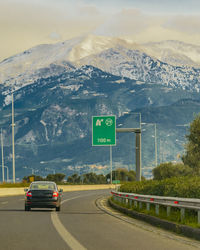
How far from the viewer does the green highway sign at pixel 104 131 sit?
57062 mm

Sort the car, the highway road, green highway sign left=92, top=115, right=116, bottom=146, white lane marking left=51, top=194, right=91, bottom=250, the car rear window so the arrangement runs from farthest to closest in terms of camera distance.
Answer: green highway sign left=92, top=115, right=116, bottom=146 < the car rear window < the car < the highway road < white lane marking left=51, top=194, right=91, bottom=250

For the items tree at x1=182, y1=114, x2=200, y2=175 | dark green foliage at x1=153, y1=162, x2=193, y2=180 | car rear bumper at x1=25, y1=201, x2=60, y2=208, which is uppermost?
tree at x1=182, y1=114, x2=200, y2=175

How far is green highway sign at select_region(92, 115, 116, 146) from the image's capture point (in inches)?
2247

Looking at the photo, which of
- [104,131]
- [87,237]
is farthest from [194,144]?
[87,237]

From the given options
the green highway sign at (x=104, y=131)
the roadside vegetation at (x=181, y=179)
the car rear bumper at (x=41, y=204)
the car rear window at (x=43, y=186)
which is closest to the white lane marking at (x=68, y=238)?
the roadside vegetation at (x=181, y=179)

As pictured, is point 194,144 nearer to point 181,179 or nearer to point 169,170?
point 169,170

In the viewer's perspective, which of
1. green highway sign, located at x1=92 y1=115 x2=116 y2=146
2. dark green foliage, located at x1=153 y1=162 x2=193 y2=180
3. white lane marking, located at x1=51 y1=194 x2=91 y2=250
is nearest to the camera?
white lane marking, located at x1=51 y1=194 x2=91 y2=250

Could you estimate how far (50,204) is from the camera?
101 ft

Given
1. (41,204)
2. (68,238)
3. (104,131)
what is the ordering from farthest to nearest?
(104,131), (41,204), (68,238)

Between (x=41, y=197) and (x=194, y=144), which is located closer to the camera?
(x=41, y=197)

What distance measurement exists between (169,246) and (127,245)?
998 mm

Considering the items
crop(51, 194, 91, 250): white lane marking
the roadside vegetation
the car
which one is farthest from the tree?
crop(51, 194, 91, 250): white lane marking

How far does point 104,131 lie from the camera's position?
57.3m

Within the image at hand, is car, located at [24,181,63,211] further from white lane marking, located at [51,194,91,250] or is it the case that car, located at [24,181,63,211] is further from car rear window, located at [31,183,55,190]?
white lane marking, located at [51,194,91,250]
